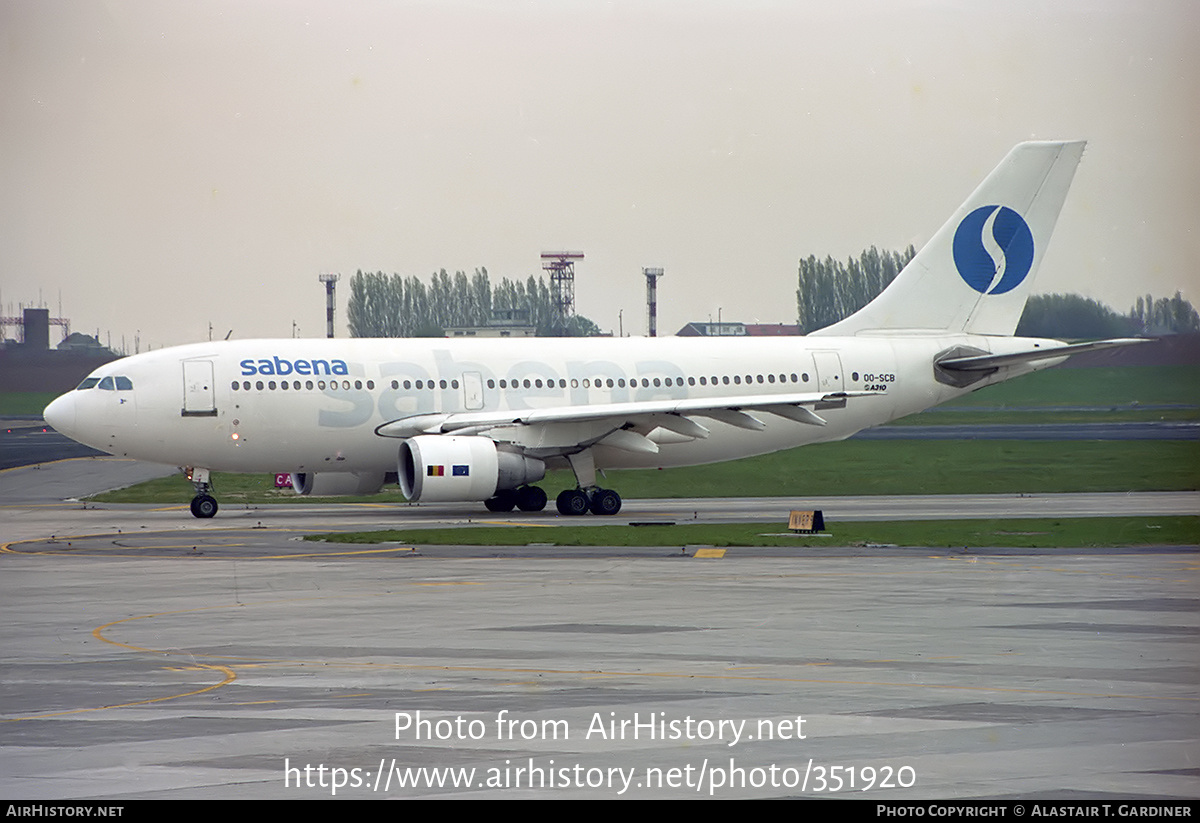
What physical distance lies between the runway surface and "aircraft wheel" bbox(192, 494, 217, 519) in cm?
1068

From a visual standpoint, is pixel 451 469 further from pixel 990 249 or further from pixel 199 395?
pixel 990 249

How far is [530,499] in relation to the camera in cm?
4172

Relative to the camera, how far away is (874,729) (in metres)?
12.2

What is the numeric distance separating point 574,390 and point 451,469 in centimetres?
611

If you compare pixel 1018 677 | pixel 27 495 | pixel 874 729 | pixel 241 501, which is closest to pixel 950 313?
pixel 241 501

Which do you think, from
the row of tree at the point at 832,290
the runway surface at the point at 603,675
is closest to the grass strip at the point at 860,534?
the runway surface at the point at 603,675

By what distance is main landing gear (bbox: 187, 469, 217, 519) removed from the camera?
39375mm

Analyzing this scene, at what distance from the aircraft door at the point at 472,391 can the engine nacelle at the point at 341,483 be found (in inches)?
121

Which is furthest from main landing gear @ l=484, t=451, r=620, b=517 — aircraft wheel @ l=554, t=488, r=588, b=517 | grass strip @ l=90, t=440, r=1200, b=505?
grass strip @ l=90, t=440, r=1200, b=505

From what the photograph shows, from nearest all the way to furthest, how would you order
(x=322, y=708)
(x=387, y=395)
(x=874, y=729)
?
(x=874, y=729)
(x=322, y=708)
(x=387, y=395)

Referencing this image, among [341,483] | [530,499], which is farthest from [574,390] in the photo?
[341,483]

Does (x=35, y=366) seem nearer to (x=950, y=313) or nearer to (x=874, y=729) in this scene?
(x=950, y=313)

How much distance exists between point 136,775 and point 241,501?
1464 inches

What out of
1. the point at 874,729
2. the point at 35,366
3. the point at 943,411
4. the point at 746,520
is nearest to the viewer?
the point at 874,729
